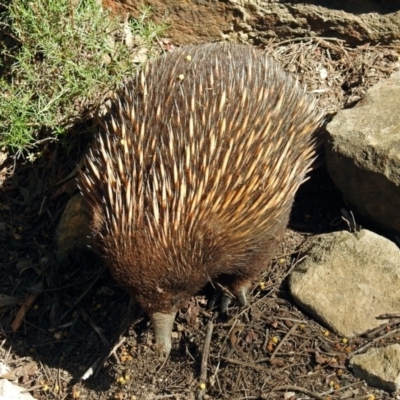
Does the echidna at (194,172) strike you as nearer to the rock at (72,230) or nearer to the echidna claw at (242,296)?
the echidna claw at (242,296)

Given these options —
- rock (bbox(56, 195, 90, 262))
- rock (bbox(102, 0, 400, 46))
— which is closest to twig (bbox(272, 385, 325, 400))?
rock (bbox(56, 195, 90, 262))

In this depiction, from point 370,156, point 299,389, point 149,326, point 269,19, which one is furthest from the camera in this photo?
point 269,19

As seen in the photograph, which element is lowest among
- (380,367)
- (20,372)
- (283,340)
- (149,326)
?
(20,372)

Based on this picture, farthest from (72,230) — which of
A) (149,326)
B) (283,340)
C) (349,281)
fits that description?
(349,281)

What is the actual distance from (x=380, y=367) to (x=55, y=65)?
2766mm

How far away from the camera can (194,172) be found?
11.6ft

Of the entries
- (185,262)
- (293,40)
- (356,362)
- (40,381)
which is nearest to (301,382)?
(356,362)

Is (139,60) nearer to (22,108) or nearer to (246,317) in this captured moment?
(22,108)

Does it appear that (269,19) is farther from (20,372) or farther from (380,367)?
(20,372)

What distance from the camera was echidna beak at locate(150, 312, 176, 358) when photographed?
3594 mm

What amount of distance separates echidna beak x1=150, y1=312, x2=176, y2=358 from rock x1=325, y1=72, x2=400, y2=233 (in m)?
1.30

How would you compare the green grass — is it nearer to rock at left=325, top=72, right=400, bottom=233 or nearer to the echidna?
the echidna

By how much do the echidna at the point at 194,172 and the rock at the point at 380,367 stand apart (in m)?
0.75

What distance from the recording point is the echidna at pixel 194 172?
11.1 ft
